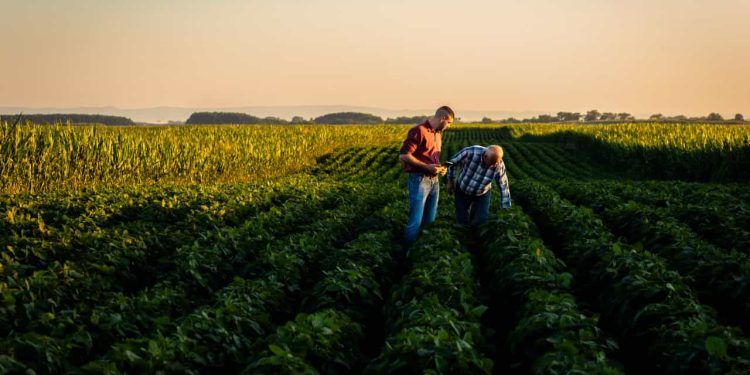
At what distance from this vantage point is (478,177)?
10.6m

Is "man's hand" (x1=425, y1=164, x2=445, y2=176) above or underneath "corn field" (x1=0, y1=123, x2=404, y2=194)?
above

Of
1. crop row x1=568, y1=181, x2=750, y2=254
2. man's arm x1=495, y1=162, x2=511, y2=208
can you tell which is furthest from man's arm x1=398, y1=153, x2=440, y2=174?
crop row x1=568, y1=181, x2=750, y2=254

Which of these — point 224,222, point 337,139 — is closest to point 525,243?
point 224,222

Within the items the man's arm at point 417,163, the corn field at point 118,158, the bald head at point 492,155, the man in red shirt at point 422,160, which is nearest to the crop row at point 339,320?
the man in red shirt at point 422,160

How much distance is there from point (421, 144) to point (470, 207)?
2.47m

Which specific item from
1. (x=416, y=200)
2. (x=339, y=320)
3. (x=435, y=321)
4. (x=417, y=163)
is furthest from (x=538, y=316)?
(x=416, y=200)

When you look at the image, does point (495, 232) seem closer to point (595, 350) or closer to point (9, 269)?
point (595, 350)

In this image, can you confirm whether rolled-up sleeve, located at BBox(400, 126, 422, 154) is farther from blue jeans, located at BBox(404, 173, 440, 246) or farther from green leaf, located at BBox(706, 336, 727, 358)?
green leaf, located at BBox(706, 336, 727, 358)

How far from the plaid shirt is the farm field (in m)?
0.67

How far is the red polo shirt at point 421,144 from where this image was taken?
9.77 meters

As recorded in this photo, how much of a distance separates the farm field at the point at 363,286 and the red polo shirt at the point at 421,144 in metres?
1.22

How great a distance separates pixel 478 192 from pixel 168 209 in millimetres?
7119

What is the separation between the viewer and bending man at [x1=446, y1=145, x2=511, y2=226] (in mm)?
10418

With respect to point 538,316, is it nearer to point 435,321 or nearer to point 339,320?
point 435,321
